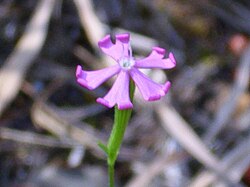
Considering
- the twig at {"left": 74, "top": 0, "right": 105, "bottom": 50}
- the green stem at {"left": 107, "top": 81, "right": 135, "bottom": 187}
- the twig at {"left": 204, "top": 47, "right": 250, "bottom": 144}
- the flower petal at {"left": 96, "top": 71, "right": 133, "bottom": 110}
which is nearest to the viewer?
the flower petal at {"left": 96, "top": 71, "right": 133, "bottom": 110}

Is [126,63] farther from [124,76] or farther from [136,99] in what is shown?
[136,99]

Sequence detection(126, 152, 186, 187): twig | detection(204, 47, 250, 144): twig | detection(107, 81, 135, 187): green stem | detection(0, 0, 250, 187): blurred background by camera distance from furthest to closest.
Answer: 1. detection(204, 47, 250, 144): twig
2. detection(0, 0, 250, 187): blurred background
3. detection(126, 152, 186, 187): twig
4. detection(107, 81, 135, 187): green stem

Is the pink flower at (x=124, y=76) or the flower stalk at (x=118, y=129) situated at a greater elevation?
the pink flower at (x=124, y=76)

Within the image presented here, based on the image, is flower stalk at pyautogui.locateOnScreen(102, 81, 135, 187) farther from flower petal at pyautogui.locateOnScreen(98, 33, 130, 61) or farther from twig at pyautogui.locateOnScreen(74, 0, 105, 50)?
twig at pyautogui.locateOnScreen(74, 0, 105, 50)

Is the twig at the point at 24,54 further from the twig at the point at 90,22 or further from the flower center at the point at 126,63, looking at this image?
the flower center at the point at 126,63

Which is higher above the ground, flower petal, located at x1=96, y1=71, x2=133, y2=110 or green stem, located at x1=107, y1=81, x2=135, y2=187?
flower petal, located at x1=96, y1=71, x2=133, y2=110

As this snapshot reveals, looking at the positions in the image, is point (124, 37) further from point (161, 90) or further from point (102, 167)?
point (102, 167)

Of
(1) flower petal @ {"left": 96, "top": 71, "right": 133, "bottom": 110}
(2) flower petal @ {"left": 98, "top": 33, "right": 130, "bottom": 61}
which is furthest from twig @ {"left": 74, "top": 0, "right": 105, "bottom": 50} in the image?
(1) flower petal @ {"left": 96, "top": 71, "right": 133, "bottom": 110}

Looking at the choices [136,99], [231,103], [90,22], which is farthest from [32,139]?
[231,103]

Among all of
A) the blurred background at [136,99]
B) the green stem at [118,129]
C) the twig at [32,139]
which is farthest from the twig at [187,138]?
the green stem at [118,129]
